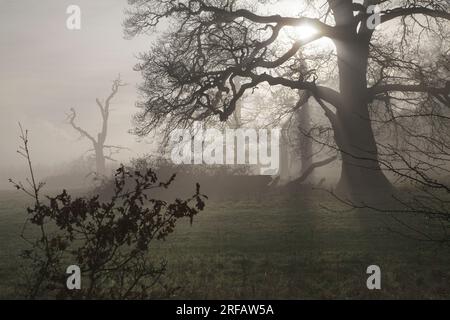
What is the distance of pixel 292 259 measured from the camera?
9672 millimetres

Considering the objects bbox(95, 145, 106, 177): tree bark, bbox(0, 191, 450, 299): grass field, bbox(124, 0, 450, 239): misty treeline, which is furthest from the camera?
bbox(95, 145, 106, 177): tree bark

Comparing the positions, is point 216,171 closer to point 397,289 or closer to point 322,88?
point 322,88

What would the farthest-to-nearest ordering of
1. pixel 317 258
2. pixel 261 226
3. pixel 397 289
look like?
pixel 261 226
pixel 317 258
pixel 397 289

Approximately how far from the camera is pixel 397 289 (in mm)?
7707

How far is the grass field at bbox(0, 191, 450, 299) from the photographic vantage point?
7.64m

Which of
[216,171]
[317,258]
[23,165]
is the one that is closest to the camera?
[317,258]

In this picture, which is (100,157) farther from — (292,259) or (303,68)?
(292,259)

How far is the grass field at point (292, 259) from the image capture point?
25.1ft

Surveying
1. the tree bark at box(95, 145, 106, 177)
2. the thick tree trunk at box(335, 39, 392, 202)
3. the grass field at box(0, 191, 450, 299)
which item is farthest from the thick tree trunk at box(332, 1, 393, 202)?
the tree bark at box(95, 145, 106, 177)

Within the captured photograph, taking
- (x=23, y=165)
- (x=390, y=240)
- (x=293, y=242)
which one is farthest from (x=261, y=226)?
(x=23, y=165)

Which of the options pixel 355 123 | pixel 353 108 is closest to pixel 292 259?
pixel 355 123

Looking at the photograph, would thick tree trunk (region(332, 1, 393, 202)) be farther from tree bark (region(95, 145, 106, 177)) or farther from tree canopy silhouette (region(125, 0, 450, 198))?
tree bark (region(95, 145, 106, 177))

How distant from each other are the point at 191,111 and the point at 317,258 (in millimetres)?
12266
